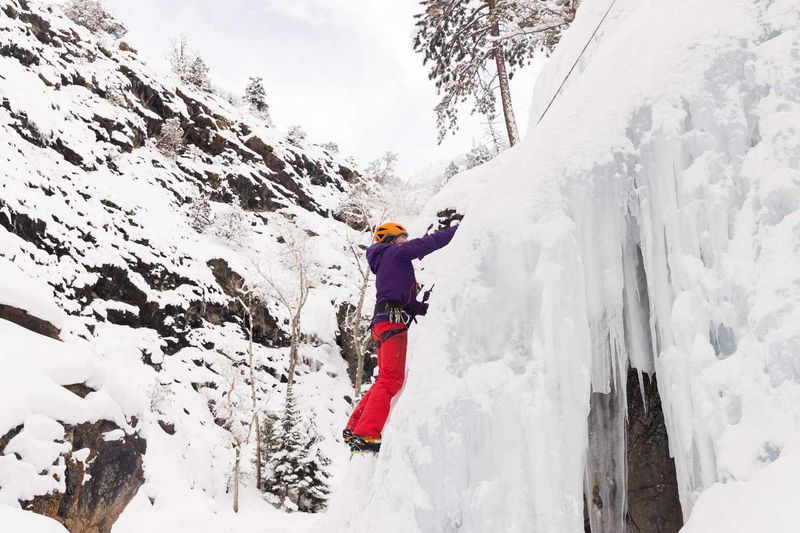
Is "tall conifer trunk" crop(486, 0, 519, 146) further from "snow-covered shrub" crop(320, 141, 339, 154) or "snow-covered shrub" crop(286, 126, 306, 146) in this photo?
"snow-covered shrub" crop(320, 141, 339, 154)

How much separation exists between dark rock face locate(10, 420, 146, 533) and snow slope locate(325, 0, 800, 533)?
4.13 m

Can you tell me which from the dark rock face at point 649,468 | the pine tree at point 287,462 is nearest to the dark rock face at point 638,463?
the dark rock face at point 649,468

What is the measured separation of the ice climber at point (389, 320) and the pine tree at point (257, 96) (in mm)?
31302

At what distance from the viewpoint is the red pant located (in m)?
3.00

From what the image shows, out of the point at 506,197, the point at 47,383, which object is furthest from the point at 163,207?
the point at 506,197

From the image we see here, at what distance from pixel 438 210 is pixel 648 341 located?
3.95m

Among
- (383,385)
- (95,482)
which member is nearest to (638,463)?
(383,385)

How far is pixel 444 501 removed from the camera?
2.14 m

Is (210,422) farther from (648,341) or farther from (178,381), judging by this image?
(648,341)

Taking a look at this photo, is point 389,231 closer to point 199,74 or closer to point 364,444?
point 364,444

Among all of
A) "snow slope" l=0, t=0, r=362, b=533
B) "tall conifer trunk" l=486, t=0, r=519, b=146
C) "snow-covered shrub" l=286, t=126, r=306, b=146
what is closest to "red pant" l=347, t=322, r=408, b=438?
"snow slope" l=0, t=0, r=362, b=533

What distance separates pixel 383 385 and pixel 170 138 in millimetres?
21692

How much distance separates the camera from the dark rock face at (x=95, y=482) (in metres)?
4.90

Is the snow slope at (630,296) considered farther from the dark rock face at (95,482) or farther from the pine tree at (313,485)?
the pine tree at (313,485)
